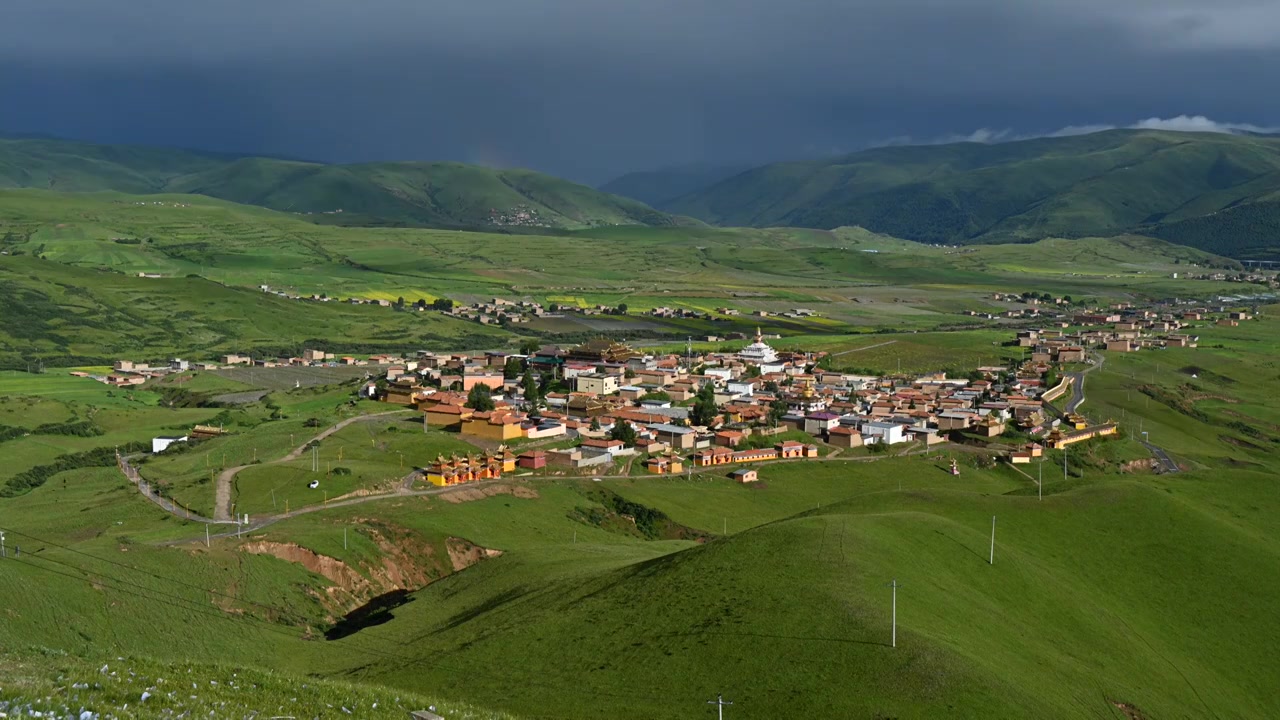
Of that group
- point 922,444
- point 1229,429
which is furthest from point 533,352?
point 1229,429

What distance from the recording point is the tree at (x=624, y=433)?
8944cm

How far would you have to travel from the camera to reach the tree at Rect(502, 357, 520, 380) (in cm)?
12676

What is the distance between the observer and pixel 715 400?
113 m

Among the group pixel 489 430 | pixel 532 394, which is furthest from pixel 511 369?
pixel 489 430

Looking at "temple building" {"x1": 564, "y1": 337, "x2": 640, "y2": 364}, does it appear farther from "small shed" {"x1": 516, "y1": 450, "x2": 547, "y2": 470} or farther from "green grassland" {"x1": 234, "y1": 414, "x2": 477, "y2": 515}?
"small shed" {"x1": 516, "y1": 450, "x2": 547, "y2": 470}

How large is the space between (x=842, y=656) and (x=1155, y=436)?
261 ft

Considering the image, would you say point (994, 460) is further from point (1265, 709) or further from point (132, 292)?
point (132, 292)

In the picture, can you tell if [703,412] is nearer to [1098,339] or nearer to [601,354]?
[601,354]

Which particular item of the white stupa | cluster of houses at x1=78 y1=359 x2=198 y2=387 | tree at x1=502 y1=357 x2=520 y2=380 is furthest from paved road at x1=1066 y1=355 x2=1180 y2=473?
cluster of houses at x1=78 y1=359 x2=198 y2=387

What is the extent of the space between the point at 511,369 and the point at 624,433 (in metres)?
40.2

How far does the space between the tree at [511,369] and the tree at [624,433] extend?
34.3 m

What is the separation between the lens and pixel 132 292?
648ft

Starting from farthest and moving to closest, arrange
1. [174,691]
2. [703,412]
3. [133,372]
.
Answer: [133,372], [703,412], [174,691]

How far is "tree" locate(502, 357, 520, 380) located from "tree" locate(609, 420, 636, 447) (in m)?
34.3
